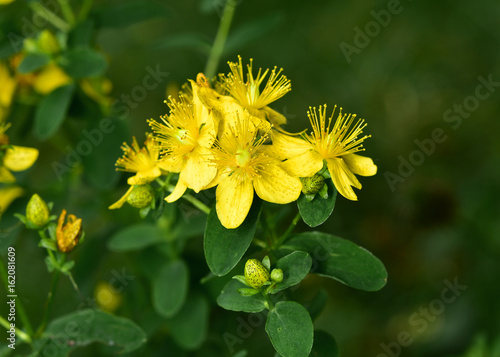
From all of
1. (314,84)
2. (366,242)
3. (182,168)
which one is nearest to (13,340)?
(182,168)

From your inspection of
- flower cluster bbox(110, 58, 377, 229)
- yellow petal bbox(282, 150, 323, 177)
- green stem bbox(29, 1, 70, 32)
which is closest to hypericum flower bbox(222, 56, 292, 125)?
flower cluster bbox(110, 58, 377, 229)

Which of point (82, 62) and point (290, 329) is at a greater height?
point (82, 62)

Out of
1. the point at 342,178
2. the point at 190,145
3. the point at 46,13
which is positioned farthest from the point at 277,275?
the point at 46,13

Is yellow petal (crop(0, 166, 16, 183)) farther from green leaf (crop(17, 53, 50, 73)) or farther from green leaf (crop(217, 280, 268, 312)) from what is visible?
green leaf (crop(217, 280, 268, 312))

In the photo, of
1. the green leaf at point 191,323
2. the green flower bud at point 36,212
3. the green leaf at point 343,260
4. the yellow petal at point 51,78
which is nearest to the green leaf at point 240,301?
the green leaf at point 343,260

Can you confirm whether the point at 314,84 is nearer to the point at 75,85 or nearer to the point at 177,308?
the point at 75,85

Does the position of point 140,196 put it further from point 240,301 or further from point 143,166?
point 240,301
